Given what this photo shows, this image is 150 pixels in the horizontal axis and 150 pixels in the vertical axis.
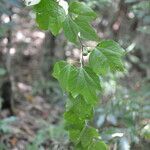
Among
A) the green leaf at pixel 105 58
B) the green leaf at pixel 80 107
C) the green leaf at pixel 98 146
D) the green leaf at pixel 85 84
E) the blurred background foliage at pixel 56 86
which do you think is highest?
the green leaf at pixel 105 58

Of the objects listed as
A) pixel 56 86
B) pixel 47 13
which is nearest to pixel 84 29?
pixel 47 13

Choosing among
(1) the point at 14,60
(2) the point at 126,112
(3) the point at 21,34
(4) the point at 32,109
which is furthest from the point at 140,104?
(3) the point at 21,34

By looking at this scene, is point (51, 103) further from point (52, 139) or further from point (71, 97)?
point (71, 97)

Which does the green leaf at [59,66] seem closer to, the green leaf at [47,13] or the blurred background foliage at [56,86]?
the green leaf at [47,13]

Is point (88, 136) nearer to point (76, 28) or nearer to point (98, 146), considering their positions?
point (98, 146)

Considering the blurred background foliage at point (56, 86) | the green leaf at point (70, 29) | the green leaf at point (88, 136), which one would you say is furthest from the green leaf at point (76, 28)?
the blurred background foliage at point (56, 86)
